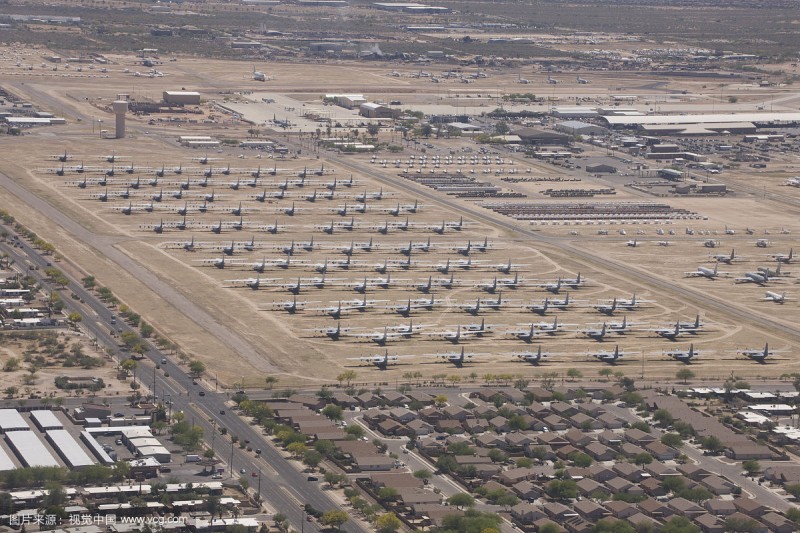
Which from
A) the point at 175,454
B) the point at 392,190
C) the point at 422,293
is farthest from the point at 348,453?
the point at 392,190

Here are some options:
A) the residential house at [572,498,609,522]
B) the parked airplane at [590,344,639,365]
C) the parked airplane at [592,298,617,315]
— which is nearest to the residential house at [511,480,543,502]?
the residential house at [572,498,609,522]

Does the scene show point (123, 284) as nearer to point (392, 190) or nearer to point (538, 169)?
point (392, 190)

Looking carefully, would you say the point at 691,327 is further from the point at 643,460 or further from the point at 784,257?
the point at 643,460

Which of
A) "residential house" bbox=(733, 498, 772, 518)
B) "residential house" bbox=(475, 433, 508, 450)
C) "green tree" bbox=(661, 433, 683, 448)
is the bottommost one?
"residential house" bbox=(475, 433, 508, 450)

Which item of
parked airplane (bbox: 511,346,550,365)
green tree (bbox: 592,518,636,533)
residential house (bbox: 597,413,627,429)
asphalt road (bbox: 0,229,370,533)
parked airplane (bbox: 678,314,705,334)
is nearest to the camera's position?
green tree (bbox: 592,518,636,533)

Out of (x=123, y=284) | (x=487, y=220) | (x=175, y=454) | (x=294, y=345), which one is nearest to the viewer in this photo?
(x=175, y=454)

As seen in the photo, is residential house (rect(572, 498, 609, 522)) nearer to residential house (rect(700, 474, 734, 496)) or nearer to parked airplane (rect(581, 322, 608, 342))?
residential house (rect(700, 474, 734, 496))
